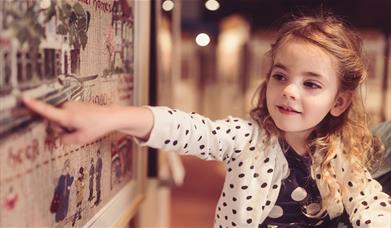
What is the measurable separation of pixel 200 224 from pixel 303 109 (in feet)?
6.17

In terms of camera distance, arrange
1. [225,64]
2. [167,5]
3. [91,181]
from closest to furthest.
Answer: [91,181] → [167,5] → [225,64]

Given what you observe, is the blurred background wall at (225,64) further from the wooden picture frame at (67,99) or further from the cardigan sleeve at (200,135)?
the cardigan sleeve at (200,135)

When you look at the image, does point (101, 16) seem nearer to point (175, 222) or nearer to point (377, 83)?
point (175, 222)

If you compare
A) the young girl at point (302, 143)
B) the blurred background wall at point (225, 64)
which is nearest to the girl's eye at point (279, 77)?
the young girl at point (302, 143)

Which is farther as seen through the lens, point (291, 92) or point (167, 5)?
point (167, 5)

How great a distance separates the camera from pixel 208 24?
3719mm

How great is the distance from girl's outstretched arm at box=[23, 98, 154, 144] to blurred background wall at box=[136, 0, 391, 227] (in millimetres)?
1647

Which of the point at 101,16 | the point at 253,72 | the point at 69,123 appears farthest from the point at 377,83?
the point at 69,123

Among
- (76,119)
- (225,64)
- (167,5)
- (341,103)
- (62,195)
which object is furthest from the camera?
(225,64)

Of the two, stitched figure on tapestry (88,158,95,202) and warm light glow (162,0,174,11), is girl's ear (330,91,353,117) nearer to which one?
stitched figure on tapestry (88,158,95,202)

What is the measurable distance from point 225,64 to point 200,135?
3.21 metres

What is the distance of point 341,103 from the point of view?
0.89 metres

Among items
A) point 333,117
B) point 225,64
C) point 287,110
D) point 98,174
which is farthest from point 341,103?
point 225,64

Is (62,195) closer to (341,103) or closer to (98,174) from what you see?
(98,174)
